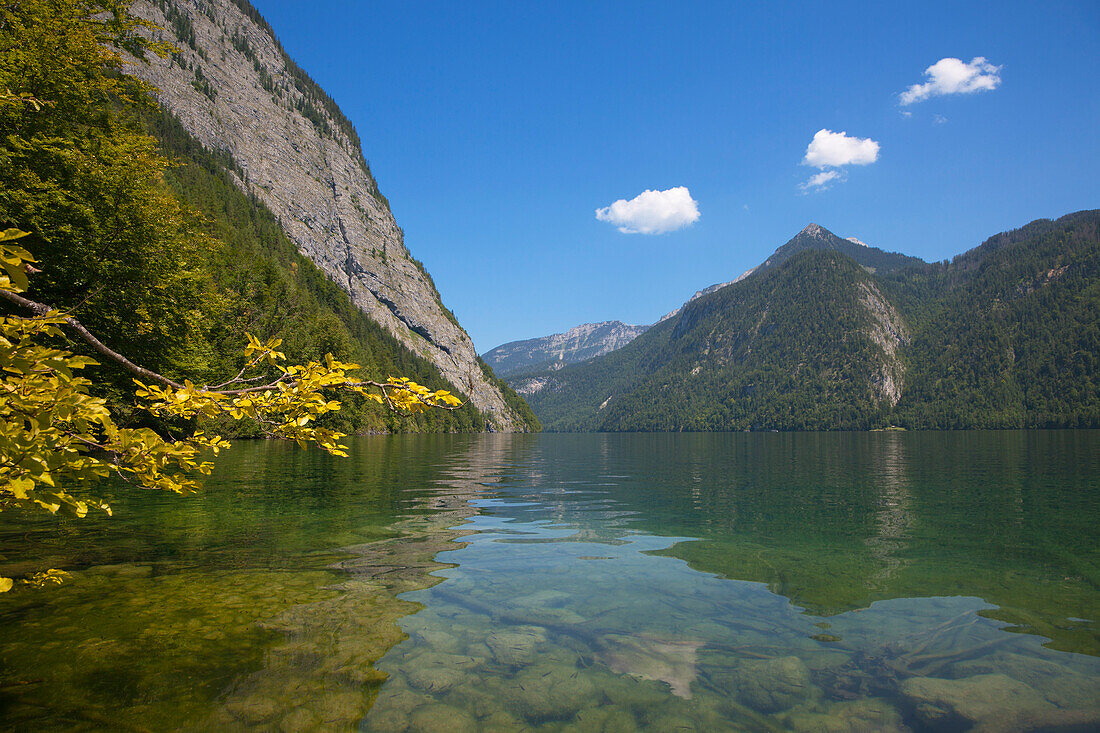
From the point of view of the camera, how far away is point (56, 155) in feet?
60.4

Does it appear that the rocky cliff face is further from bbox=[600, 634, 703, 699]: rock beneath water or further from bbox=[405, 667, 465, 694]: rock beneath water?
bbox=[405, 667, 465, 694]: rock beneath water

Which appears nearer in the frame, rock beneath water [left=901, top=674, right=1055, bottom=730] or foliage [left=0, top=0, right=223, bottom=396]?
rock beneath water [left=901, top=674, right=1055, bottom=730]

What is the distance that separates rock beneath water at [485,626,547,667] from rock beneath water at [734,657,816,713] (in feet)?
8.78

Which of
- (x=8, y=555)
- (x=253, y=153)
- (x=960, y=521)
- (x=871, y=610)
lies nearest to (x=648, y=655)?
(x=871, y=610)

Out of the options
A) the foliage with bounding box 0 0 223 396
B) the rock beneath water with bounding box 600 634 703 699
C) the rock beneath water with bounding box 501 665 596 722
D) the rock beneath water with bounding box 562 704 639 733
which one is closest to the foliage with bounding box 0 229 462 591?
the rock beneath water with bounding box 501 665 596 722

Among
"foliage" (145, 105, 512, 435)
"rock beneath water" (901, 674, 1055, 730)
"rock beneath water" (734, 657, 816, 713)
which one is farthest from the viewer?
"foliage" (145, 105, 512, 435)

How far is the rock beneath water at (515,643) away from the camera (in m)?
7.11

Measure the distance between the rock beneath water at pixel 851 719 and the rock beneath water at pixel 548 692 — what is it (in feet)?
7.17

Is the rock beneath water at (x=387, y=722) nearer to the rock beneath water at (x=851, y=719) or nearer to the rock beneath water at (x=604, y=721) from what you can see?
the rock beneath water at (x=604, y=721)

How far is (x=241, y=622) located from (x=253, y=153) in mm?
193950

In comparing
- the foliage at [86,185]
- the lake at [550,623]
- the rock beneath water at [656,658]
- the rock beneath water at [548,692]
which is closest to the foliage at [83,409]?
the lake at [550,623]

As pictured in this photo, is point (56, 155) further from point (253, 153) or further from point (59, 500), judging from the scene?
point (253, 153)

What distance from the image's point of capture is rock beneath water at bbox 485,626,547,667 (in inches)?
280

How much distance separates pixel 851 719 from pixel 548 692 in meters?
3.24
